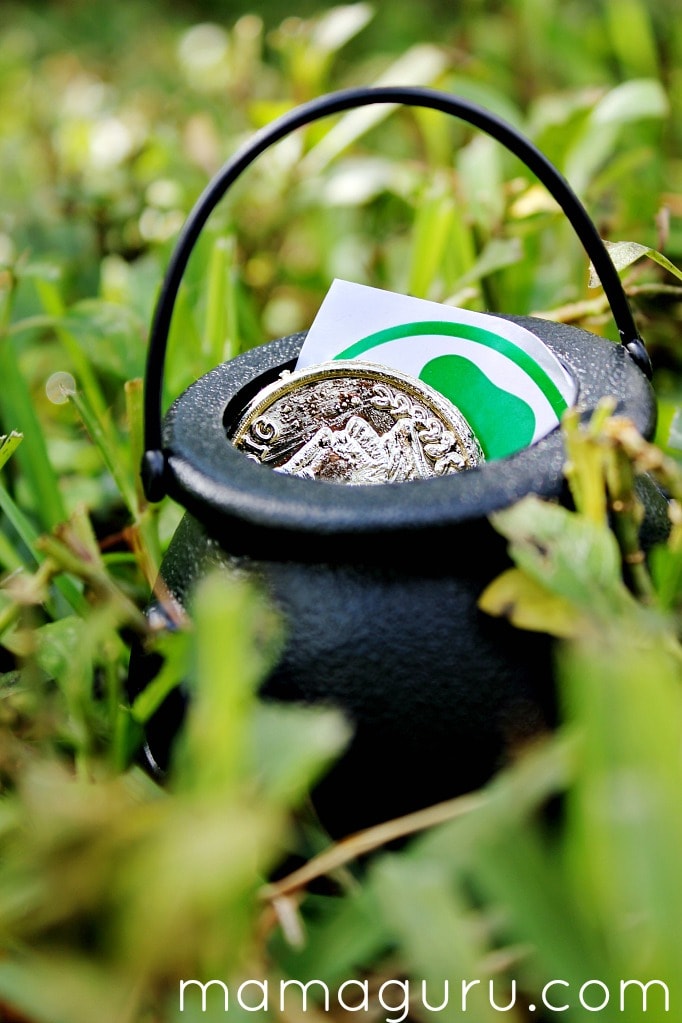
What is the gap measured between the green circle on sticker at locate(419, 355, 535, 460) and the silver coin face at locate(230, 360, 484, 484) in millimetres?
22

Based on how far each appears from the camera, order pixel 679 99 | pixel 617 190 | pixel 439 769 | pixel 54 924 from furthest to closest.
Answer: pixel 679 99 → pixel 617 190 → pixel 439 769 → pixel 54 924

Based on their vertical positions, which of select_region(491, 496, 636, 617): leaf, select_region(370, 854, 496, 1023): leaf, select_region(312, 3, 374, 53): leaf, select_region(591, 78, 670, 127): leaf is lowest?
select_region(370, 854, 496, 1023): leaf

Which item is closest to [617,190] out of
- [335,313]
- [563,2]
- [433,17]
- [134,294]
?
[134,294]

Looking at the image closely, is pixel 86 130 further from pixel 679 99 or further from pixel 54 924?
pixel 54 924

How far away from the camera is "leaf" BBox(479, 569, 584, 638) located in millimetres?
693

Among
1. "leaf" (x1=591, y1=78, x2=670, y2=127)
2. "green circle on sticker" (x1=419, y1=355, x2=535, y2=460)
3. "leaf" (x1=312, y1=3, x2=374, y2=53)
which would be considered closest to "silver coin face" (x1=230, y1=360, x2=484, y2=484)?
"green circle on sticker" (x1=419, y1=355, x2=535, y2=460)

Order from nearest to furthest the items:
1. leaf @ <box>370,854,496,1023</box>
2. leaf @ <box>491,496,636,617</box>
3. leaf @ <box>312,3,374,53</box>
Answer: leaf @ <box>370,854,496,1023</box> → leaf @ <box>491,496,636,617</box> → leaf @ <box>312,3,374,53</box>

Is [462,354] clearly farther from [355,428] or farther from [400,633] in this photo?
[400,633]

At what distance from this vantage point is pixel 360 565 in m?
0.76

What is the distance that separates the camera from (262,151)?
906mm

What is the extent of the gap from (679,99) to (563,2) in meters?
1.69

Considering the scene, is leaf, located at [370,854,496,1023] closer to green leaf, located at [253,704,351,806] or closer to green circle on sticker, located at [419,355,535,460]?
green leaf, located at [253,704,351,806]

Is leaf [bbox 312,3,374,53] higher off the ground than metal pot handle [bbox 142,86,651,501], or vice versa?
leaf [bbox 312,3,374,53]

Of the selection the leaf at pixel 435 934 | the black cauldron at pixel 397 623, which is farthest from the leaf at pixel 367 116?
the leaf at pixel 435 934
